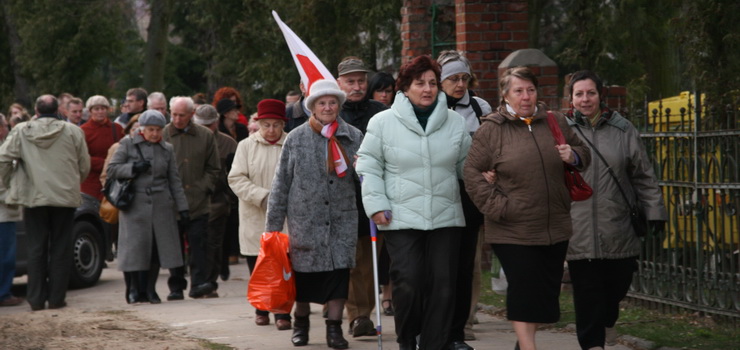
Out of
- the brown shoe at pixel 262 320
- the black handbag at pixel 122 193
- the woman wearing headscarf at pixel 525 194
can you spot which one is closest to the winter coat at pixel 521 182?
the woman wearing headscarf at pixel 525 194

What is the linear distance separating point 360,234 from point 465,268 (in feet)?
4.41

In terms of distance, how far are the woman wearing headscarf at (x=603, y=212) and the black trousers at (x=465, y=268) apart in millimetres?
697

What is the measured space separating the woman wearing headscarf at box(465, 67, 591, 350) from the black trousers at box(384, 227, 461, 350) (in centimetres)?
39

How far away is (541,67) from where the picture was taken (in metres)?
11.7

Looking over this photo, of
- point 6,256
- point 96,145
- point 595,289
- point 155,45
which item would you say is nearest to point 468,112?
point 595,289

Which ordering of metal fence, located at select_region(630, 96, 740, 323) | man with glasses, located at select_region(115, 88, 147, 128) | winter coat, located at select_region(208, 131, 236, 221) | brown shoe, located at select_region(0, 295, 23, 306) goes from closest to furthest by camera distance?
1. metal fence, located at select_region(630, 96, 740, 323)
2. brown shoe, located at select_region(0, 295, 23, 306)
3. winter coat, located at select_region(208, 131, 236, 221)
4. man with glasses, located at select_region(115, 88, 147, 128)

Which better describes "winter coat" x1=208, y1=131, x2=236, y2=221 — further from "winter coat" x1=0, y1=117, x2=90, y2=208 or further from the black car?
the black car

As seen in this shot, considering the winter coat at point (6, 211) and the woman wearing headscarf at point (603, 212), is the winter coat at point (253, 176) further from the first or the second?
the woman wearing headscarf at point (603, 212)

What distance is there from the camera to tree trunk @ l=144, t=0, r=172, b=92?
105ft

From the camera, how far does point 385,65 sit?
23.1m

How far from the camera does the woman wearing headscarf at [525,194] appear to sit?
7043 millimetres

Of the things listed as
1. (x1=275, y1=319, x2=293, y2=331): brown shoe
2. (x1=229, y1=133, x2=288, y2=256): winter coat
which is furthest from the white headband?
(x1=275, y1=319, x2=293, y2=331): brown shoe

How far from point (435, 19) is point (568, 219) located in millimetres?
6955

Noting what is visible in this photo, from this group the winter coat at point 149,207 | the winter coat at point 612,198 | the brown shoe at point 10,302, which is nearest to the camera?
the winter coat at point 612,198
